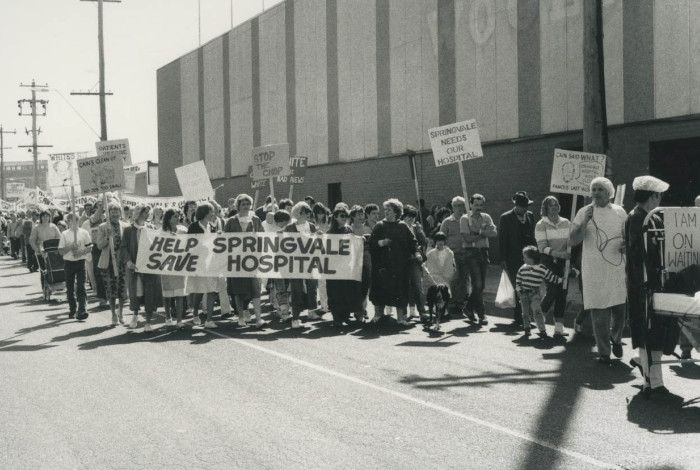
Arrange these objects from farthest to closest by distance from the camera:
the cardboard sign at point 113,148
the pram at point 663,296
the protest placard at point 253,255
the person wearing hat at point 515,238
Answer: the cardboard sign at point 113,148, the protest placard at point 253,255, the person wearing hat at point 515,238, the pram at point 663,296

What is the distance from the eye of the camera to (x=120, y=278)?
13477mm

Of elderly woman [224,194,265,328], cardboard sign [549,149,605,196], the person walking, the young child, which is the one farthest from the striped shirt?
the person walking

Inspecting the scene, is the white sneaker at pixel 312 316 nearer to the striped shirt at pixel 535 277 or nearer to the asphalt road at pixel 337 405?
the asphalt road at pixel 337 405

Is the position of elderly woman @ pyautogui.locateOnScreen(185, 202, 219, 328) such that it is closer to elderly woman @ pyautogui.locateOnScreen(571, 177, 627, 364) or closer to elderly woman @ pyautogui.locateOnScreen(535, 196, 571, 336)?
elderly woman @ pyautogui.locateOnScreen(535, 196, 571, 336)

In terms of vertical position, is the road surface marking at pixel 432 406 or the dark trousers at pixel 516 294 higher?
the dark trousers at pixel 516 294

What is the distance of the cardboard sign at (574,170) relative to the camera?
1220 cm

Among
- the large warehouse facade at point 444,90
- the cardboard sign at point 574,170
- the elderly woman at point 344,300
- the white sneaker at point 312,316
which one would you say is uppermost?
the large warehouse facade at point 444,90

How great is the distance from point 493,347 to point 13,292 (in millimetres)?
13616

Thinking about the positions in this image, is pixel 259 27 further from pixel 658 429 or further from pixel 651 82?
pixel 658 429

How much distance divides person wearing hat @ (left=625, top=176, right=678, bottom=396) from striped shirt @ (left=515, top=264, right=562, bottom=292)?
127 inches

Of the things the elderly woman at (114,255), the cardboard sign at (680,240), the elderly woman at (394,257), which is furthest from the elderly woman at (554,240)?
the elderly woman at (114,255)

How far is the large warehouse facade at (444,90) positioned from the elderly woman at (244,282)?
8.51 metres

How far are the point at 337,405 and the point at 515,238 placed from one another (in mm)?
5507

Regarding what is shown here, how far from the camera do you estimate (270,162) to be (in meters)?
16.9
